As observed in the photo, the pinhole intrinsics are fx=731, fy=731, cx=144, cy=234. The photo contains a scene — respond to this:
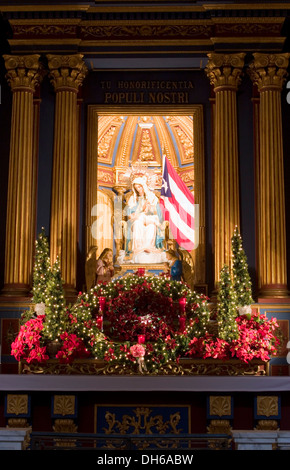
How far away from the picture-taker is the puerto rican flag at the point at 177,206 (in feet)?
46.5

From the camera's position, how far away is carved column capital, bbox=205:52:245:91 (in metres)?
13.7

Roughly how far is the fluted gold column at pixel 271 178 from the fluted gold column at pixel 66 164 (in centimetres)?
338

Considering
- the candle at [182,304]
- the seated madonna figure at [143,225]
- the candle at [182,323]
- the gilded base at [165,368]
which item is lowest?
the gilded base at [165,368]

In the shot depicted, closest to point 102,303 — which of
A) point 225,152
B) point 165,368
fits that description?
point 165,368

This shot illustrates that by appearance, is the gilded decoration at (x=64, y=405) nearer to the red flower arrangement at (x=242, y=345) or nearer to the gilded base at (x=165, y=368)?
the gilded base at (x=165, y=368)

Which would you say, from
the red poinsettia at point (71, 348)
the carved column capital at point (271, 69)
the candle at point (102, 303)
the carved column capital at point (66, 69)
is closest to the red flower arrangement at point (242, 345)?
the candle at point (102, 303)

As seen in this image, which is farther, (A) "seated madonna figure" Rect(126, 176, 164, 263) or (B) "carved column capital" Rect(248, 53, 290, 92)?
(A) "seated madonna figure" Rect(126, 176, 164, 263)

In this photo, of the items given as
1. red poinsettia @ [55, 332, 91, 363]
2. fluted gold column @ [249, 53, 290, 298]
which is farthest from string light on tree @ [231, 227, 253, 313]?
red poinsettia @ [55, 332, 91, 363]

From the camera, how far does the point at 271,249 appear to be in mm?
13164

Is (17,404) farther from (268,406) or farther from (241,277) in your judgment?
(241,277)

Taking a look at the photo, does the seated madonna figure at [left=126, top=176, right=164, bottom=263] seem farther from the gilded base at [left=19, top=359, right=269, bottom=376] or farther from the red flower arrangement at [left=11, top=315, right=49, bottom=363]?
the gilded base at [left=19, top=359, right=269, bottom=376]

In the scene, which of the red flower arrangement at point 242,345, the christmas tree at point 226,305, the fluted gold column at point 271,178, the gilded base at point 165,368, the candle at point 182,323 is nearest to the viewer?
the gilded base at point 165,368

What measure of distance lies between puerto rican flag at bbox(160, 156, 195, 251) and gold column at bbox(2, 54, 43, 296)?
2711 mm
